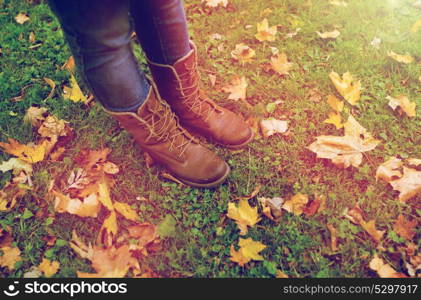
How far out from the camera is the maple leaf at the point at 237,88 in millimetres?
2003

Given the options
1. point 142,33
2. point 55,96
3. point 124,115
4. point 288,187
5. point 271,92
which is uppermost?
point 142,33

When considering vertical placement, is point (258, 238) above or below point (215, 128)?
below

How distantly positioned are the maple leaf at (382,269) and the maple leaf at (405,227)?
0.18m

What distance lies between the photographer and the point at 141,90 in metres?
1.36

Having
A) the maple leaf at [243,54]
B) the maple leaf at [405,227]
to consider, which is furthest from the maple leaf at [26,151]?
the maple leaf at [405,227]

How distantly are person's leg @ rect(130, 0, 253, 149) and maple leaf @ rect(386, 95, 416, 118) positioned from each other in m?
0.84

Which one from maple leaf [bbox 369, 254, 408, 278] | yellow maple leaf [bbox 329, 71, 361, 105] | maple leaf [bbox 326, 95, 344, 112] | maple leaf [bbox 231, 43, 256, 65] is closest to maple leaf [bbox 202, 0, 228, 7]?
maple leaf [bbox 231, 43, 256, 65]

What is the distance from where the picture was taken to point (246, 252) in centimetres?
148

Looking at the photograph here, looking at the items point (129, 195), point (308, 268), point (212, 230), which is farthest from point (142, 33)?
point (308, 268)

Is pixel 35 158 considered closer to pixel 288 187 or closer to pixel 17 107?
pixel 17 107

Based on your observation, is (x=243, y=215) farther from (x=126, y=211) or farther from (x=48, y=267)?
(x=48, y=267)

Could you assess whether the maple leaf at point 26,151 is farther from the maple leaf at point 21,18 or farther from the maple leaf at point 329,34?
the maple leaf at point 329,34

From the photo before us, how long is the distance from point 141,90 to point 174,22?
0.30 m

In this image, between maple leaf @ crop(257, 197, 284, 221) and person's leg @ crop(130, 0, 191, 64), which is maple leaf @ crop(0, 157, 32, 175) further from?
maple leaf @ crop(257, 197, 284, 221)
